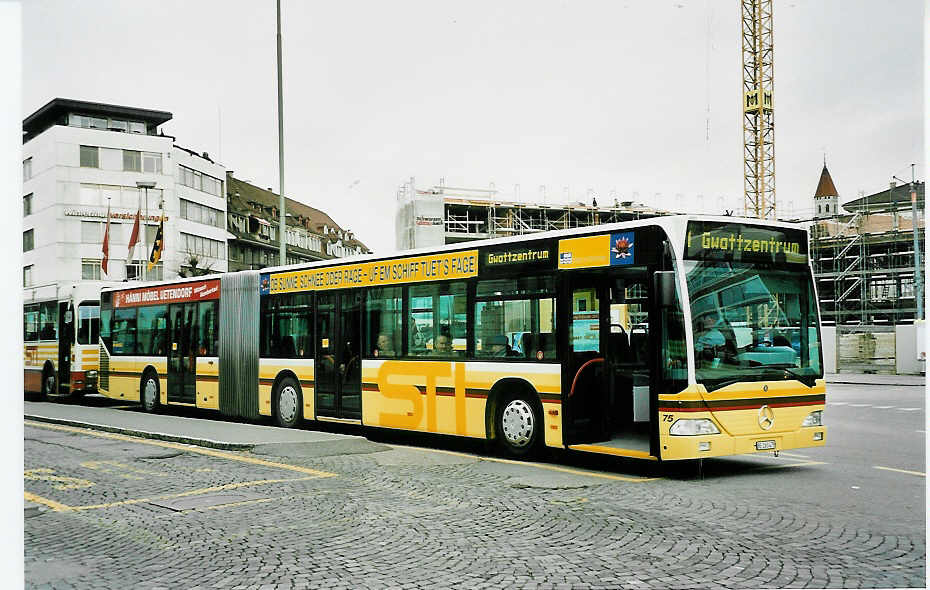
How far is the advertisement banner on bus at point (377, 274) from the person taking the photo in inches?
507

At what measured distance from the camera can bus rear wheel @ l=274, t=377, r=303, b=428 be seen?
52.9 feet

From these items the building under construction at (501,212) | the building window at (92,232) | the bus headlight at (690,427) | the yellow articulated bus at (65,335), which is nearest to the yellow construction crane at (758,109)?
the building under construction at (501,212)

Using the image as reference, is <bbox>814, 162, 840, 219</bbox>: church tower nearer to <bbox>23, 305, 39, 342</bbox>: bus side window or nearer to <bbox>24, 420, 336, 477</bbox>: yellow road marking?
<bbox>24, 420, 336, 477</bbox>: yellow road marking

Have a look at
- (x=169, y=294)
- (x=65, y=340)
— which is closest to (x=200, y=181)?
(x=65, y=340)

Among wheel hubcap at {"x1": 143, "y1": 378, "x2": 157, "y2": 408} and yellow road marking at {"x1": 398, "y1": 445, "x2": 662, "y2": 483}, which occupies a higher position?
wheel hubcap at {"x1": 143, "y1": 378, "x2": 157, "y2": 408}

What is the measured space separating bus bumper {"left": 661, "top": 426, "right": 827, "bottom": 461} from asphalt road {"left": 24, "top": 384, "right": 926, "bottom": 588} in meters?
0.33

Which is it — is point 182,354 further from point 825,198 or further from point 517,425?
point 825,198

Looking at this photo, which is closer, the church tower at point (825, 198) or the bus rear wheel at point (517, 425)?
the bus rear wheel at point (517, 425)

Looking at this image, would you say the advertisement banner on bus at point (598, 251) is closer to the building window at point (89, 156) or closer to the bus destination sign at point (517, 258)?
the bus destination sign at point (517, 258)

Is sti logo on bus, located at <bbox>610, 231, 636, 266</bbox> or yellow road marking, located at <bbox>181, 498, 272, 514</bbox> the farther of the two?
sti logo on bus, located at <bbox>610, 231, 636, 266</bbox>

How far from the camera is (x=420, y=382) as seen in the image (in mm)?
13375

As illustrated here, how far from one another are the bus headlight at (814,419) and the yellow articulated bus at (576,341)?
3cm

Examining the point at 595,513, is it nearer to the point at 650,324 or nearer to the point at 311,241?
the point at 650,324

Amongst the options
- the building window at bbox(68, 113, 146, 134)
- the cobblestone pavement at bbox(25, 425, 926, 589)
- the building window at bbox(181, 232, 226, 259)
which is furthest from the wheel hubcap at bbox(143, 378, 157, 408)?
the building window at bbox(181, 232, 226, 259)
